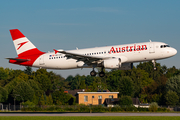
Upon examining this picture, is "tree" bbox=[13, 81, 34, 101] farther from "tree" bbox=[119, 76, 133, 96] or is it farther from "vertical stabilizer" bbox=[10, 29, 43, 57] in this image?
"vertical stabilizer" bbox=[10, 29, 43, 57]

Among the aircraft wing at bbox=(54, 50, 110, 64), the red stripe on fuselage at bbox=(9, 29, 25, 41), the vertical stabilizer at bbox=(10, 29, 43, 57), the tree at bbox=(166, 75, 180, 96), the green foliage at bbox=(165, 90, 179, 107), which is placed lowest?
the green foliage at bbox=(165, 90, 179, 107)

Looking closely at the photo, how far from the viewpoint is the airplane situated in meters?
51.0

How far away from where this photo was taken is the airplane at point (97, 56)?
51031 millimetres

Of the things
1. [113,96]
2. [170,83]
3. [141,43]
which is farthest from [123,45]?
[170,83]

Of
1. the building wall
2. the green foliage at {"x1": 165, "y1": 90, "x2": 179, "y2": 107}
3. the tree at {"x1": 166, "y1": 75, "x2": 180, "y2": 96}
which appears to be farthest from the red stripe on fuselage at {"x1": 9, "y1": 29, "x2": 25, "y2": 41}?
the tree at {"x1": 166, "y1": 75, "x2": 180, "y2": 96}

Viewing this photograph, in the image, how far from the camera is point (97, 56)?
5344cm

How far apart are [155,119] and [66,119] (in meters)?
14.9

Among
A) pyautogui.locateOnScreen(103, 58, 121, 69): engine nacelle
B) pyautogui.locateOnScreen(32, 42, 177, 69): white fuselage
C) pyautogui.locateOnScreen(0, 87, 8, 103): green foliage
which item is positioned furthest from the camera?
pyautogui.locateOnScreen(0, 87, 8, 103): green foliage

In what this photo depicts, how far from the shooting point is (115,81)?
6511 inches

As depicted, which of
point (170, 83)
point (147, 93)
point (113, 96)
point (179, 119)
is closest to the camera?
point (179, 119)

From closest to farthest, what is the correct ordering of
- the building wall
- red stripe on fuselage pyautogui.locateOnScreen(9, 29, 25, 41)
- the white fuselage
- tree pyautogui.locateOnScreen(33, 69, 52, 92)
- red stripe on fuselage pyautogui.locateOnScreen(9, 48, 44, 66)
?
the white fuselage → red stripe on fuselage pyautogui.locateOnScreen(9, 48, 44, 66) → red stripe on fuselage pyautogui.locateOnScreen(9, 29, 25, 41) → the building wall → tree pyautogui.locateOnScreen(33, 69, 52, 92)

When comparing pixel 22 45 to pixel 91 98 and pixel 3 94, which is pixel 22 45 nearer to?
pixel 91 98

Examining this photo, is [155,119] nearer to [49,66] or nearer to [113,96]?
[49,66]

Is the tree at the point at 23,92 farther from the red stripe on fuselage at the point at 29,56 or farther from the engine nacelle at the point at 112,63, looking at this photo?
the engine nacelle at the point at 112,63
